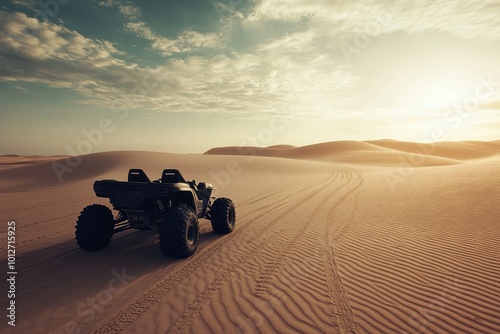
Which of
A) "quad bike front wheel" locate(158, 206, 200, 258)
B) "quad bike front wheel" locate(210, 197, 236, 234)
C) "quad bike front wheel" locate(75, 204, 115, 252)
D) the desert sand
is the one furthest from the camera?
"quad bike front wheel" locate(210, 197, 236, 234)

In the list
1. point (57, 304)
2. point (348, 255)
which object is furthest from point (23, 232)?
point (348, 255)

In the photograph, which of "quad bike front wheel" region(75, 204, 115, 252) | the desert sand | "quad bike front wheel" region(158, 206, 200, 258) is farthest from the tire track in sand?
"quad bike front wheel" region(75, 204, 115, 252)

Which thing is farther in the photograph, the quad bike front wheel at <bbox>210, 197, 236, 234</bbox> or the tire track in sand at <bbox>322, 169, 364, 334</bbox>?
the quad bike front wheel at <bbox>210, 197, 236, 234</bbox>

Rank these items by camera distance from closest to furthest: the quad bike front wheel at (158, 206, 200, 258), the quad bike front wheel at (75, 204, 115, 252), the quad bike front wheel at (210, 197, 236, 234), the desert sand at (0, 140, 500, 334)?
the desert sand at (0, 140, 500, 334) → the quad bike front wheel at (158, 206, 200, 258) → the quad bike front wheel at (75, 204, 115, 252) → the quad bike front wheel at (210, 197, 236, 234)

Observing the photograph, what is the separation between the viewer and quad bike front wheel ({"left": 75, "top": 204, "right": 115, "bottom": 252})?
5.77 meters

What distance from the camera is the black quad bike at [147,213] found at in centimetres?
524

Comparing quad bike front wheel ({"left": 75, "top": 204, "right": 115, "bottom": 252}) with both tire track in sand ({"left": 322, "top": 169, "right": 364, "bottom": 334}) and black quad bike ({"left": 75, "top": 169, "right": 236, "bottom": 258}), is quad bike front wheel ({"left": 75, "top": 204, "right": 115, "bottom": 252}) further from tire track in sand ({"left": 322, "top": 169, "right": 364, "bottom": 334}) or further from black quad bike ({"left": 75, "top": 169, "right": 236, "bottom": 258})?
tire track in sand ({"left": 322, "top": 169, "right": 364, "bottom": 334})

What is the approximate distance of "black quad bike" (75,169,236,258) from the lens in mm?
5242

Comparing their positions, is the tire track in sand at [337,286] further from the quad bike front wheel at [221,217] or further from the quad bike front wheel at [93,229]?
the quad bike front wheel at [93,229]

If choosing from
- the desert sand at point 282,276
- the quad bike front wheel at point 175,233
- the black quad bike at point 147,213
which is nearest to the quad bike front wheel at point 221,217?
the desert sand at point 282,276

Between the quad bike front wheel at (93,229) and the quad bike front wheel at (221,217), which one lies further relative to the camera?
the quad bike front wheel at (221,217)

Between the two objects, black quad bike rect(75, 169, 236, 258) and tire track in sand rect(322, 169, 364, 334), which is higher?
black quad bike rect(75, 169, 236, 258)

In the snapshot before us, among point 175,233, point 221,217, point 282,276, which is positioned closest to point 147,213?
point 175,233

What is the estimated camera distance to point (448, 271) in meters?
4.91
